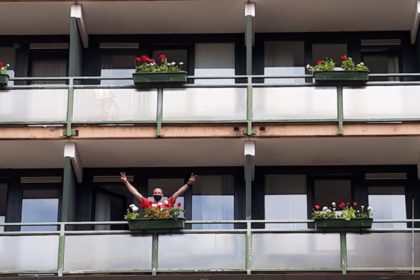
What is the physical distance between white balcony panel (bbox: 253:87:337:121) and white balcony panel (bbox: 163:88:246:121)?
0.42 meters

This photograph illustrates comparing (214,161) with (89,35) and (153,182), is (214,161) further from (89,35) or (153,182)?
(89,35)

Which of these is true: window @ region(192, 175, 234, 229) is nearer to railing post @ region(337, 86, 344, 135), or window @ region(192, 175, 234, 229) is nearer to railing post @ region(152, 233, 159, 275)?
railing post @ region(152, 233, 159, 275)

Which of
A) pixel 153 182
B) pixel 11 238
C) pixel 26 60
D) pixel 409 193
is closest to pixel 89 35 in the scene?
pixel 26 60

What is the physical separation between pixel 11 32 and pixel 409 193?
33.2ft

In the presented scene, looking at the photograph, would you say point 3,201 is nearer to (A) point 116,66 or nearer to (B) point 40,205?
(B) point 40,205

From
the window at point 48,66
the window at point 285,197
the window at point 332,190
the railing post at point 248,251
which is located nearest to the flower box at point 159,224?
the railing post at point 248,251

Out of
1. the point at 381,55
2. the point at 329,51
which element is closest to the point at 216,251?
the point at 329,51

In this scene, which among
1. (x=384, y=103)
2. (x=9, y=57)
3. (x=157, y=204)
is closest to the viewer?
(x=157, y=204)

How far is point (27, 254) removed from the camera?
2102 cm

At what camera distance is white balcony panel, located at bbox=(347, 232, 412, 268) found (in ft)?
67.7

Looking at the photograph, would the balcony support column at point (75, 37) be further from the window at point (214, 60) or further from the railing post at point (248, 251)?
the railing post at point (248, 251)

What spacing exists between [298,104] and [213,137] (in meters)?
1.97

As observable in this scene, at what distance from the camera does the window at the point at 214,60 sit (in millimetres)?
24078

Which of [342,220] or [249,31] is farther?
[249,31]
